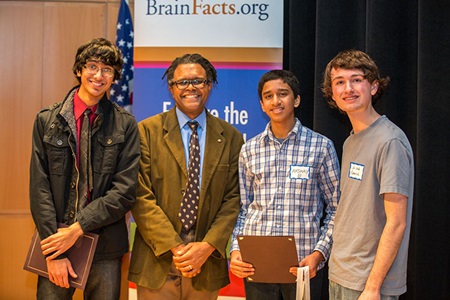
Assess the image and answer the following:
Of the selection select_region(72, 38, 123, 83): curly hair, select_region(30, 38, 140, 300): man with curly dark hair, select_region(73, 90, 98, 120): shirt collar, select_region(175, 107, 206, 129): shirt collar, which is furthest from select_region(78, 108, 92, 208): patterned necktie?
select_region(175, 107, 206, 129): shirt collar

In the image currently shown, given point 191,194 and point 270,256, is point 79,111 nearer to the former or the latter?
point 191,194

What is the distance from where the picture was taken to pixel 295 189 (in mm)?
2158

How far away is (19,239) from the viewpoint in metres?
3.50

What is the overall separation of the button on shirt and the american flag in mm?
1411

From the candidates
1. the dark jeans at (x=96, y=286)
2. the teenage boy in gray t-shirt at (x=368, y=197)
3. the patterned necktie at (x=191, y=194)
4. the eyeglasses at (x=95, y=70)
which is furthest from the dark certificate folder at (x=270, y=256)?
the eyeglasses at (x=95, y=70)

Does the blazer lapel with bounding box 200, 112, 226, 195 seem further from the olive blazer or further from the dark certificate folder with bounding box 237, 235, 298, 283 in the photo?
the dark certificate folder with bounding box 237, 235, 298, 283

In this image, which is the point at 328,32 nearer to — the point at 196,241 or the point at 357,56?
the point at 357,56

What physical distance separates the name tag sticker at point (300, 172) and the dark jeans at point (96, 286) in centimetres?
98

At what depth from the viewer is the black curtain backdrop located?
2432 millimetres

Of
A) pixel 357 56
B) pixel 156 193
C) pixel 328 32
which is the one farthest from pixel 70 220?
pixel 328 32

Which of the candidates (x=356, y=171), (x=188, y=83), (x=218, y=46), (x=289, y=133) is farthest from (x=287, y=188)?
(x=218, y=46)

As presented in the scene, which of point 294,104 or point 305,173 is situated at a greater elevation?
point 294,104

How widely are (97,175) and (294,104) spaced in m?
1.05

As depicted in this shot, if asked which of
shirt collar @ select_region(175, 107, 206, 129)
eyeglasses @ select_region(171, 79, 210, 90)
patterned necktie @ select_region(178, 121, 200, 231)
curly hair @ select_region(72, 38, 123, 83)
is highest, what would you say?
curly hair @ select_region(72, 38, 123, 83)
